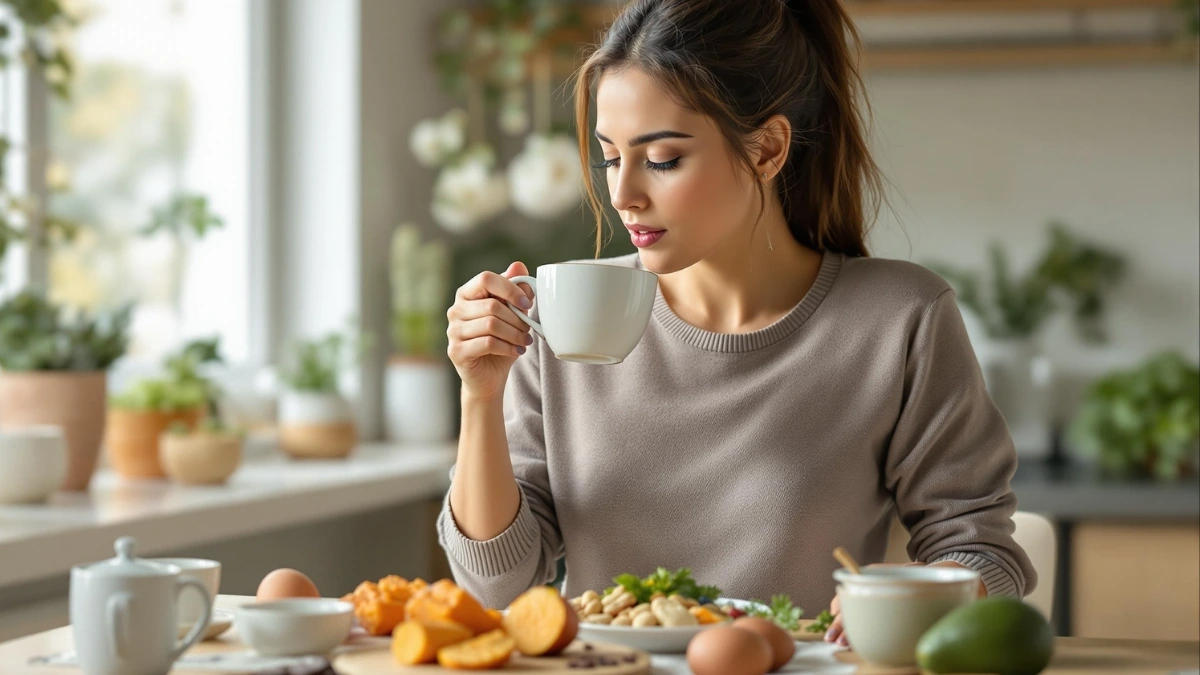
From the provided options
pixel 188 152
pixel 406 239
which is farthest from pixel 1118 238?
pixel 188 152

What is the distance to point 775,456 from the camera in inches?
56.2

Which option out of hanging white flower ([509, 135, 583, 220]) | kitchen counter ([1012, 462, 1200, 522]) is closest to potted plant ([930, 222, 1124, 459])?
kitchen counter ([1012, 462, 1200, 522])

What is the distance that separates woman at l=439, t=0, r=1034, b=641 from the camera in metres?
1.31

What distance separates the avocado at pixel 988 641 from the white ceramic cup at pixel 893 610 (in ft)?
0.09

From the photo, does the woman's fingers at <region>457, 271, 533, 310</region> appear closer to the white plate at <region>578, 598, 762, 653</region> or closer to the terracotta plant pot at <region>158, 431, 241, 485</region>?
the white plate at <region>578, 598, 762, 653</region>

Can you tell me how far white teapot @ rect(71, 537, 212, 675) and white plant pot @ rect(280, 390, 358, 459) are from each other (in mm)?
1945

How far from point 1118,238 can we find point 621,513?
2325 millimetres

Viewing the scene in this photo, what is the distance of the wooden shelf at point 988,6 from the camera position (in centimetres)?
306

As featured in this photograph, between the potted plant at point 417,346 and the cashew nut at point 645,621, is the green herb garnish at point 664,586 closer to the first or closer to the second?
the cashew nut at point 645,621

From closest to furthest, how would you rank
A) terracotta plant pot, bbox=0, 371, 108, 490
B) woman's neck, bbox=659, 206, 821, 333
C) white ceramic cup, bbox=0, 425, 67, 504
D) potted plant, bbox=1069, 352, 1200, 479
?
woman's neck, bbox=659, 206, 821, 333, white ceramic cup, bbox=0, 425, 67, 504, terracotta plant pot, bbox=0, 371, 108, 490, potted plant, bbox=1069, 352, 1200, 479

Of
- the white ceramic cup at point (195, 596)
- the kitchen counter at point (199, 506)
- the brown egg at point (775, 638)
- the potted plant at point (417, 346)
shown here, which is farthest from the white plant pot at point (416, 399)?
the brown egg at point (775, 638)

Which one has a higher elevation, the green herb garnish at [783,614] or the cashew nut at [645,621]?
the cashew nut at [645,621]

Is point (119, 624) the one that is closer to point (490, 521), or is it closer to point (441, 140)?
point (490, 521)

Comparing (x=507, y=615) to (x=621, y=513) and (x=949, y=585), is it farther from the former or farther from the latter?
(x=621, y=513)
